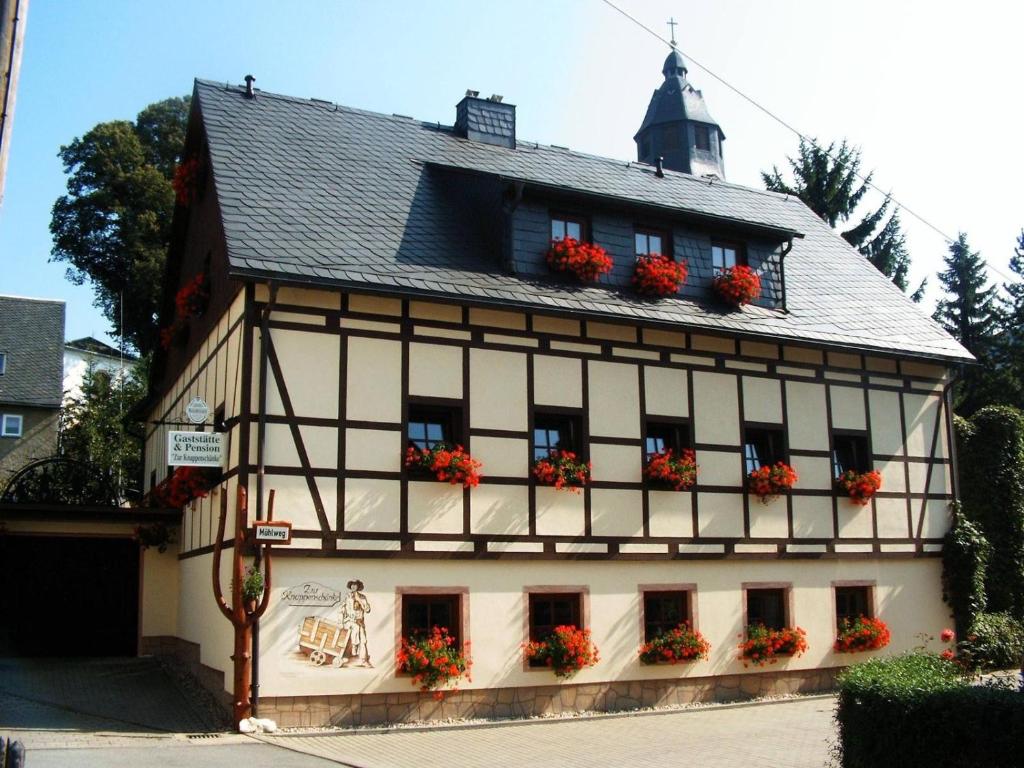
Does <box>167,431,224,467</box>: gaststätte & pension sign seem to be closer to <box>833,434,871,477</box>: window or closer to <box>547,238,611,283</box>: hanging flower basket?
<box>547,238,611,283</box>: hanging flower basket

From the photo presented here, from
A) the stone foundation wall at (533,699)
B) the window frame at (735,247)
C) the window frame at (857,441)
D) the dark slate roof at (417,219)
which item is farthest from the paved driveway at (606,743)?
the window frame at (735,247)

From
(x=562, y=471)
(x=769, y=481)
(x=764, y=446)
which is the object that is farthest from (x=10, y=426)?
(x=769, y=481)

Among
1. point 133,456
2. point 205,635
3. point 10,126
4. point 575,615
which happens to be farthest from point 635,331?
point 133,456

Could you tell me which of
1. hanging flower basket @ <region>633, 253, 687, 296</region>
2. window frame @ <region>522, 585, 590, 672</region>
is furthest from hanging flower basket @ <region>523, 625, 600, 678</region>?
hanging flower basket @ <region>633, 253, 687, 296</region>

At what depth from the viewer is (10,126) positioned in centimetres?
479

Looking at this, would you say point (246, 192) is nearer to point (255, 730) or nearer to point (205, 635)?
point (205, 635)

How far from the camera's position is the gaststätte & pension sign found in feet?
47.3

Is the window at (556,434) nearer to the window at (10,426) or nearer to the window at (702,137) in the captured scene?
the window at (702,137)

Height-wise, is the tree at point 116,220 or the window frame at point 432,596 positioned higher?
the tree at point 116,220

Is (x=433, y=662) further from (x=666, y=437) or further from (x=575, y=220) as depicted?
(x=575, y=220)

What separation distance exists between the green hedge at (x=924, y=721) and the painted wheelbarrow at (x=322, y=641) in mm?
6431

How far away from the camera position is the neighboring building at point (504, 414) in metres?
14.2

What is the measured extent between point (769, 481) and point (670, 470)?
79.4 inches

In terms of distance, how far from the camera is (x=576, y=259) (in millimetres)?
16969
